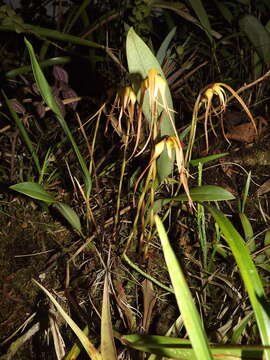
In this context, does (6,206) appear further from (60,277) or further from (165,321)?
(165,321)

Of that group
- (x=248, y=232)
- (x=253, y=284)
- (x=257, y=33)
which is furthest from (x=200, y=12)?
(x=253, y=284)

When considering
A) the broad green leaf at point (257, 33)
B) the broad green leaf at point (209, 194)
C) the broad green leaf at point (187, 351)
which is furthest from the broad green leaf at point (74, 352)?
the broad green leaf at point (257, 33)

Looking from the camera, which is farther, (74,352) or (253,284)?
(74,352)

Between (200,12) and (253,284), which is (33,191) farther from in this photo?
(200,12)

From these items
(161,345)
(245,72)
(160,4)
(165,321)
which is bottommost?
(165,321)

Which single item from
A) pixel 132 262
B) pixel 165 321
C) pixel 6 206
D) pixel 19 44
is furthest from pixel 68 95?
pixel 19 44

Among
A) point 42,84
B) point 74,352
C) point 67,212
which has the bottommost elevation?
point 74,352

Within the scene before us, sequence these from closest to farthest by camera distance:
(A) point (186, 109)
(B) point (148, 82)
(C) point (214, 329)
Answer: (B) point (148, 82)
(C) point (214, 329)
(A) point (186, 109)

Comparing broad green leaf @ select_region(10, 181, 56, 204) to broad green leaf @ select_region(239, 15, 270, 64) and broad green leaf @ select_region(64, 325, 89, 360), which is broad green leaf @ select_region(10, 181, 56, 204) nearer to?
broad green leaf @ select_region(64, 325, 89, 360)

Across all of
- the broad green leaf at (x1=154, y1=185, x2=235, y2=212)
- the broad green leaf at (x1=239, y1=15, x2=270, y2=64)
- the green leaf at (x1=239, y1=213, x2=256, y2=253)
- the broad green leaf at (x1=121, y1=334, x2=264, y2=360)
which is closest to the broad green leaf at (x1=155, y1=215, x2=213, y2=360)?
the broad green leaf at (x1=121, y1=334, x2=264, y2=360)
